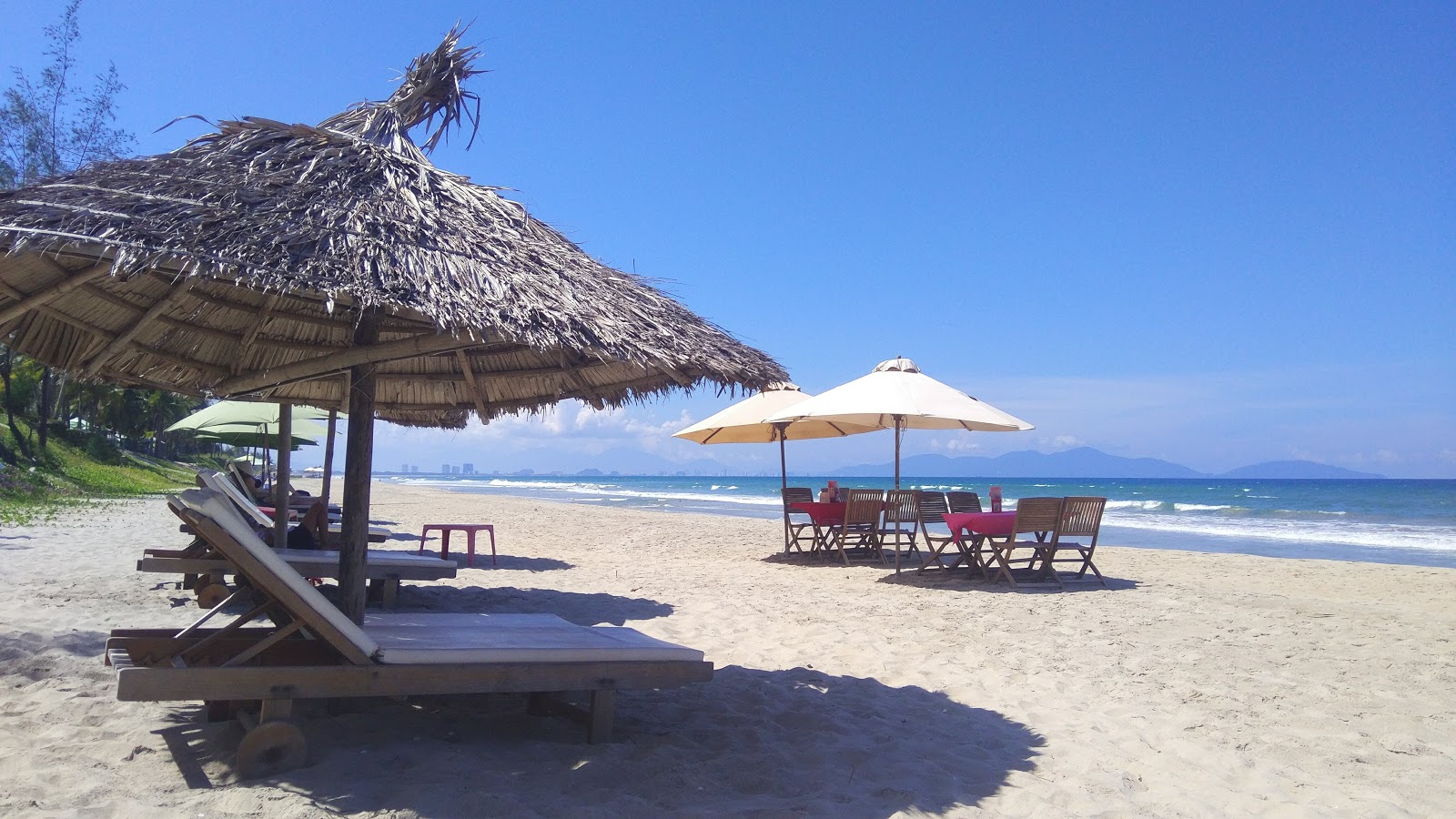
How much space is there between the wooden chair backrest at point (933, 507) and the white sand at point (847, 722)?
2014 millimetres

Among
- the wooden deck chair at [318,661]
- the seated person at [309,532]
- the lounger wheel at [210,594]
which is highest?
the seated person at [309,532]

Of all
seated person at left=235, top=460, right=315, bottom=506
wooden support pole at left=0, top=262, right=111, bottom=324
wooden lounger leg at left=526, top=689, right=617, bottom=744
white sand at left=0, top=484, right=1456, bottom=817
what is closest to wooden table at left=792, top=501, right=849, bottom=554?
white sand at left=0, top=484, right=1456, bottom=817

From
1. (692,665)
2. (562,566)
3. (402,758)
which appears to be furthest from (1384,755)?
(562,566)

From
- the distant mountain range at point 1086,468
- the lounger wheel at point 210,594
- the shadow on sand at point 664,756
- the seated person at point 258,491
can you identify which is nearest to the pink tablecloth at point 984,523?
the shadow on sand at point 664,756

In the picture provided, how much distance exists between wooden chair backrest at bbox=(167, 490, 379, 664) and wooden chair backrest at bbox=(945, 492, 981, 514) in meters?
7.61

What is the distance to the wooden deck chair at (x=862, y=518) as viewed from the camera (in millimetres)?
10203

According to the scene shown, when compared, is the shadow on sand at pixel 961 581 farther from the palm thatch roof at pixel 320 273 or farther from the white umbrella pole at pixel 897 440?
the palm thatch roof at pixel 320 273

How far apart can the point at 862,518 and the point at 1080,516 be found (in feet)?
8.30

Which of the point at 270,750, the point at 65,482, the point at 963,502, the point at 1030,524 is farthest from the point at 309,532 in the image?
the point at 65,482

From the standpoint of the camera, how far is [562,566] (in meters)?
10.1

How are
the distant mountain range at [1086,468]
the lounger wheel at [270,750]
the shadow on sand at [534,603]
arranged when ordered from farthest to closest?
1. the distant mountain range at [1086,468]
2. the shadow on sand at [534,603]
3. the lounger wheel at [270,750]

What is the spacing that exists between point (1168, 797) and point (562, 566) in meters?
7.69

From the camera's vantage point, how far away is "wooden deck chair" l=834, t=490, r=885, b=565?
33.5 ft

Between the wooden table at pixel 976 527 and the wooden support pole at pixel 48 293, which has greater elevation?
the wooden support pole at pixel 48 293
